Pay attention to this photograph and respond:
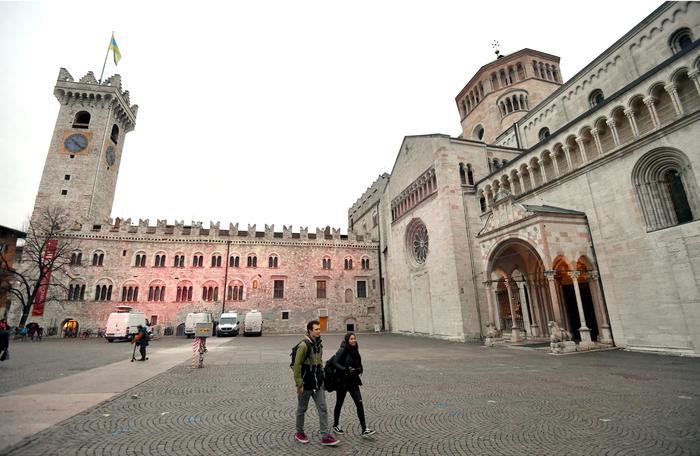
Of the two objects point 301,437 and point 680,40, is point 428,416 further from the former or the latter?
point 680,40

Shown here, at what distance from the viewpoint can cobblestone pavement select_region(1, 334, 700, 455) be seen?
4875 mm

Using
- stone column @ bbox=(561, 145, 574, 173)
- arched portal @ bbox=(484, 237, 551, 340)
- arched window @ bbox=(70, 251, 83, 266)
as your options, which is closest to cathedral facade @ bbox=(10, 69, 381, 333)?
arched window @ bbox=(70, 251, 83, 266)

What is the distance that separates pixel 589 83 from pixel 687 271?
17693 mm

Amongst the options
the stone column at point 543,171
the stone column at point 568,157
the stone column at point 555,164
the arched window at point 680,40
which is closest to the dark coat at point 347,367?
the stone column at point 568,157

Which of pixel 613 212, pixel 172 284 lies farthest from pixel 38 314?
pixel 613 212

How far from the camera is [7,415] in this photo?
6.20 metres

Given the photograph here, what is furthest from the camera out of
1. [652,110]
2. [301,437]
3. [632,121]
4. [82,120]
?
[82,120]

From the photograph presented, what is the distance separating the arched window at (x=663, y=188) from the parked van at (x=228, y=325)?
32.6 m

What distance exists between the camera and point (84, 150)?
39.1 m

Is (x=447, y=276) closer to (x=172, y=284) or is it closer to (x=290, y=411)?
(x=290, y=411)

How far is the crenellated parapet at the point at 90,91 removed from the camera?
40500mm

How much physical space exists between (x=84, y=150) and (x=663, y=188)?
54.2 meters

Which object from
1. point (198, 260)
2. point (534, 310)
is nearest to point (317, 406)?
point (534, 310)

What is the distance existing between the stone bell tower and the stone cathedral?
0.65ft
